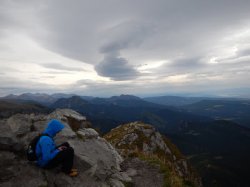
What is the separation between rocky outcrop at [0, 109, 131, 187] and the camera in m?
12.8

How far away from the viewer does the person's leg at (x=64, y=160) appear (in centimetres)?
1343

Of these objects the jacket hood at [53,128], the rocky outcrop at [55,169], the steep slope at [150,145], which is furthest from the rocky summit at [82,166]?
the steep slope at [150,145]

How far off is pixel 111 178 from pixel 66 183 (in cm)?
345

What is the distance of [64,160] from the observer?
45.2ft

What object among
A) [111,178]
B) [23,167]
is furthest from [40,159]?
[111,178]

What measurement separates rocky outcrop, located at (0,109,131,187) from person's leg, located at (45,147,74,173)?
16.3 inches

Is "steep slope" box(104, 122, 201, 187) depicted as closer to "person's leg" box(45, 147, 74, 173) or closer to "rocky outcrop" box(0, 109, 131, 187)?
"rocky outcrop" box(0, 109, 131, 187)

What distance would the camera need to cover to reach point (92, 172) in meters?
15.1

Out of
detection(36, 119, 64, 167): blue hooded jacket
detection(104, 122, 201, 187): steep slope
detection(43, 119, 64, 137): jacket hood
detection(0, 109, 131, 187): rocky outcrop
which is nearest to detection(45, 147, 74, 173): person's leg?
detection(36, 119, 64, 167): blue hooded jacket

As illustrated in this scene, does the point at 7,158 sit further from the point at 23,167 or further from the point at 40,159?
the point at 40,159

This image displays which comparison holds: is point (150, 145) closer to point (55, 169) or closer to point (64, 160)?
point (55, 169)

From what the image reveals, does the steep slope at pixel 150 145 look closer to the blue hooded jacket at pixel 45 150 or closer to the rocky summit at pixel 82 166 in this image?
the rocky summit at pixel 82 166

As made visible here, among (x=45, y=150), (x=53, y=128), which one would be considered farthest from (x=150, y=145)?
(x=45, y=150)

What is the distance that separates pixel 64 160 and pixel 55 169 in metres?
1.04
